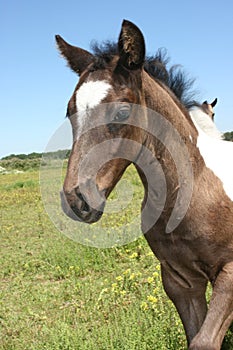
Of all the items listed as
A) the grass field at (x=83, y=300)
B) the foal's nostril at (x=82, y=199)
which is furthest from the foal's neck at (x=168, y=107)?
the grass field at (x=83, y=300)

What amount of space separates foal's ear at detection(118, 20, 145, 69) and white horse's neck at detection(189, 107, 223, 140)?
3.25 ft

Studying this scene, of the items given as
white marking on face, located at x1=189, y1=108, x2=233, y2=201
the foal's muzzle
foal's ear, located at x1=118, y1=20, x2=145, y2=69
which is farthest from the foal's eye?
white marking on face, located at x1=189, y1=108, x2=233, y2=201

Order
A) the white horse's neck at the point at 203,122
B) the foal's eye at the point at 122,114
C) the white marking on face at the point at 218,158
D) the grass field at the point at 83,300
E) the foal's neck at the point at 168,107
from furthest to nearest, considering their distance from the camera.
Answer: the grass field at the point at 83,300 < the white horse's neck at the point at 203,122 < the white marking on face at the point at 218,158 < the foal's neck at the point at 168,107 < the foal's eye at the point at 122,114

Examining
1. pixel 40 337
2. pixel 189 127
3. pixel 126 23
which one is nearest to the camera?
pixel 126 23

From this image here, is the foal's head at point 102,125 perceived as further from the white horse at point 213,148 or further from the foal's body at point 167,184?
the white horse at point 213,148

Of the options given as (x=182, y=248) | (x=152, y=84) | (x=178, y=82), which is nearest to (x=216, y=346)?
(x=182, y=248)

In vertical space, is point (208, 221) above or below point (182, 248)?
above

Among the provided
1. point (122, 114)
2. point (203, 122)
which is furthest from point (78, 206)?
point (203, 122)

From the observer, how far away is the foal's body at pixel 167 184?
2.69 m

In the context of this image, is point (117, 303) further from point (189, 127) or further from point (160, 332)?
point (189, 127)

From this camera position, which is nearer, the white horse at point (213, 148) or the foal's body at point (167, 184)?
the foal's body at point (167, 184)

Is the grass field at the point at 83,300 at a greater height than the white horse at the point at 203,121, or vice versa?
the white horse at the point at 203,121

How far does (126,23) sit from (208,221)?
1.35 meters

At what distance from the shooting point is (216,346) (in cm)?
289
